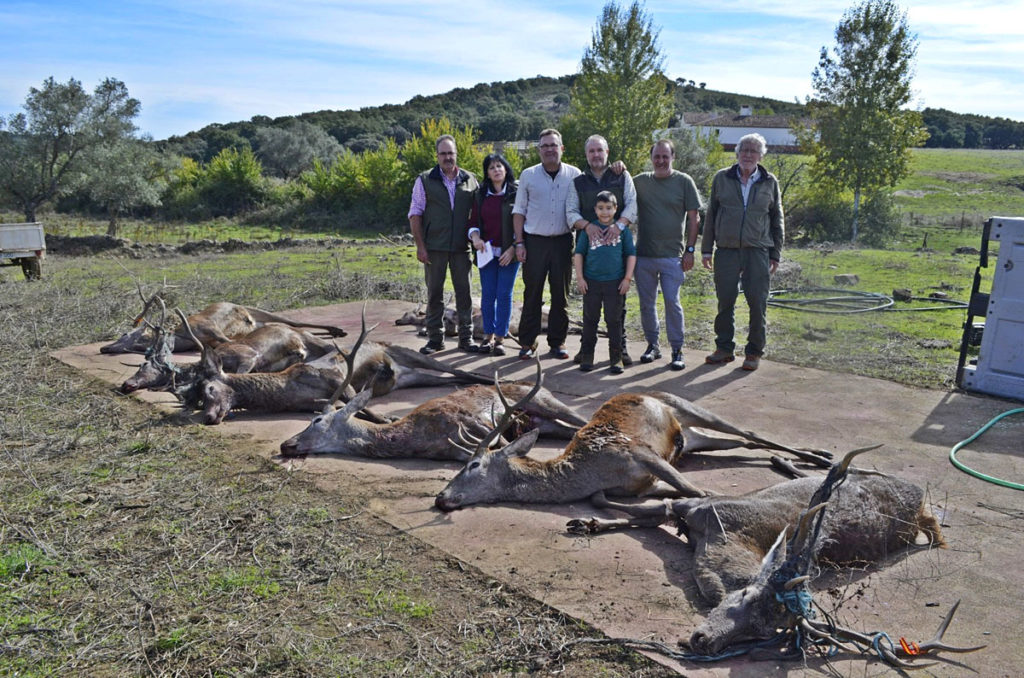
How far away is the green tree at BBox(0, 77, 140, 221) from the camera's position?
3075cm

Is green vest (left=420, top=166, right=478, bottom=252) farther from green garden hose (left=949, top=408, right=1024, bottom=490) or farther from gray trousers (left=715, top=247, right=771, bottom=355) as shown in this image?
green garden hose (left=949, top=408, right=1024, bottom=490)

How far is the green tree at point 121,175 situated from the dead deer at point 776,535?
32.8 m

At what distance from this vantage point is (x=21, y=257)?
17.5 m

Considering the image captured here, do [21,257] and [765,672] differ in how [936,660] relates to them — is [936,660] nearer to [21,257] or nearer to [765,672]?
[765,672]

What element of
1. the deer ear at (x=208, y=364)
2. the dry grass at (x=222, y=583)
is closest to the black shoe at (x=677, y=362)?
the dry grass at (x=222, y=583)

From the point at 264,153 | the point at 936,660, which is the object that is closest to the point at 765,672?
the point at 936,660

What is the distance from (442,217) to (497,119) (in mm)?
77911

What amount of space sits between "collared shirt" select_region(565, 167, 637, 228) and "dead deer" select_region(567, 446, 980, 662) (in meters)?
3.87

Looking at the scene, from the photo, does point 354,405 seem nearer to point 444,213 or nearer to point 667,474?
point 667,474

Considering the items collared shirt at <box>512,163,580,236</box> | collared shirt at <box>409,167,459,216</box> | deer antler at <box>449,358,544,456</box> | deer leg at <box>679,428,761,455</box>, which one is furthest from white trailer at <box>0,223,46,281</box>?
deer leg at <box>679,428,761,455</box>

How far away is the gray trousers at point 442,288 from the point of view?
9141 mm

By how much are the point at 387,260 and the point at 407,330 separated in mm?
11818

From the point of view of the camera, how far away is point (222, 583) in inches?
164

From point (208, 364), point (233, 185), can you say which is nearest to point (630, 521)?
point (208, 364)
